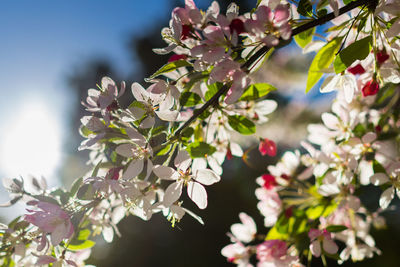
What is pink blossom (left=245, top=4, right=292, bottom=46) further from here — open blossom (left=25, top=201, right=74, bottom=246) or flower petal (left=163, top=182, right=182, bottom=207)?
open blossom (left=25, top=201, right=74, bottom=246)

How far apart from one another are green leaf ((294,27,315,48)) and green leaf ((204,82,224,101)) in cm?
17

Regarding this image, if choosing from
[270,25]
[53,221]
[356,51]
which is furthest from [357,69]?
[53,221]

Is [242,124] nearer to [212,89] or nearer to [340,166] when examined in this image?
[212,89]

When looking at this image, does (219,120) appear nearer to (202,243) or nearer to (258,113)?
(258,113)

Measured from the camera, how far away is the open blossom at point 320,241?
0.61 meters

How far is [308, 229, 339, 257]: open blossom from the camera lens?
612mm

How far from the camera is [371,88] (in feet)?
1.83

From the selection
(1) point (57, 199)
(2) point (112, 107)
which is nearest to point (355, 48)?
(2) point (112, 107)

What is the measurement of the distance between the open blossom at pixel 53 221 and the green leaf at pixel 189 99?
238mm

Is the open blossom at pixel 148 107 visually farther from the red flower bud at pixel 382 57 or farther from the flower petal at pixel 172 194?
the red flower bud at pixel 382 57

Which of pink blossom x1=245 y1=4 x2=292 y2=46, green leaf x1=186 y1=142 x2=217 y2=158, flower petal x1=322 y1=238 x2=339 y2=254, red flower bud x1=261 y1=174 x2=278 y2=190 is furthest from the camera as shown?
red flower bud x1=261 y1=174 x2=278 y2=190

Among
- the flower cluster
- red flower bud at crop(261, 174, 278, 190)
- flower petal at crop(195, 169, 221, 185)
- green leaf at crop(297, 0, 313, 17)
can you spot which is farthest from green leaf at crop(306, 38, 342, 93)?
red flower bud at crop(261, 174, 278, 190)

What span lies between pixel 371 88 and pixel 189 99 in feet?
1.01

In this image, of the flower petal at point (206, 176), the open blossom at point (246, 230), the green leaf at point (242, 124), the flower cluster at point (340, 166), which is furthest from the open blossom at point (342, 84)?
the open blossom at point (246, 230)
